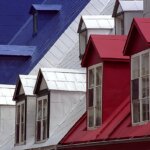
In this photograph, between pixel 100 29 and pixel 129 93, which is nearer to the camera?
pixel 129 93

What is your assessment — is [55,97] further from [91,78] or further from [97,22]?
[97,22]

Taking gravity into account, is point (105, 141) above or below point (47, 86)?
below

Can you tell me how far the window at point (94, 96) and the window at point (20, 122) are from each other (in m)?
5.76

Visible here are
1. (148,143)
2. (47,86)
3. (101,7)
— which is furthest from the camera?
(101,7)

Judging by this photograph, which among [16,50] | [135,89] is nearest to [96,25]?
[16,50]

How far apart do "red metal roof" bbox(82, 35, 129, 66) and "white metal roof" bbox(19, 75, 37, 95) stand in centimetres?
549

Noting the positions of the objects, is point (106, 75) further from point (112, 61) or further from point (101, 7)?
point (101, 7)

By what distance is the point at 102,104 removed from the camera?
77.9 feet

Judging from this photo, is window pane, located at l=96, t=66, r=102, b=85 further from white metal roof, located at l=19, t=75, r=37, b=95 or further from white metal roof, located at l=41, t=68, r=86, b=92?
white metal roof, located at l=19, t=75, r=37, b=95

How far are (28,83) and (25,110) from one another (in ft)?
3.32

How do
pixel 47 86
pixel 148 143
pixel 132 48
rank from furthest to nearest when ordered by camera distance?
pixel 47 86, pixel 132 48, pixel 148 143

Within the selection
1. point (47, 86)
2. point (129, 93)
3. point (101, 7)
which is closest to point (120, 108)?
point (129, 93)

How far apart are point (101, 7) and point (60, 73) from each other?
705 cm

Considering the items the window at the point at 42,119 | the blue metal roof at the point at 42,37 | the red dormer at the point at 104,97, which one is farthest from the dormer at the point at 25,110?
the blue metal roof at the point at 42,37
